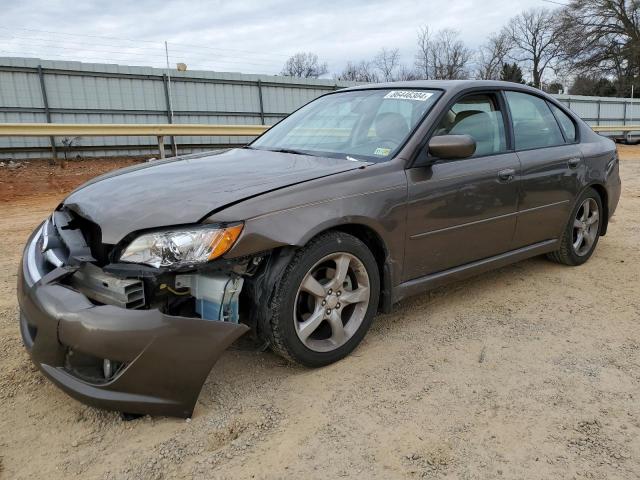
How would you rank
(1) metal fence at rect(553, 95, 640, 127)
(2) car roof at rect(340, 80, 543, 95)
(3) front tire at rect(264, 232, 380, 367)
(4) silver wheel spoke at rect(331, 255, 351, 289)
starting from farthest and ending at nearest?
(1) metal fence at rect(553, 95, 640, 127) → (2) car roof at rect(340, 80, 543, 95) → (4) silver wheel spoke at rect(331, 255, 351, 289) → (3) front tire at rect(264, 232, 380, 367)

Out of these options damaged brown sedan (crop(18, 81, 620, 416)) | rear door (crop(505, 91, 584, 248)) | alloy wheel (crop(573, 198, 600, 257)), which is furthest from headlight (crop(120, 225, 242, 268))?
alloy wheel (crop(573, 198, 600, 257))

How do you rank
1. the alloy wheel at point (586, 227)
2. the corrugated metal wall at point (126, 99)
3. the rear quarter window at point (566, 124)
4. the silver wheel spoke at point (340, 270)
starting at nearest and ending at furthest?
the silver wheel spoke at point (340, 270)
the rear quarter window at point (566, 124)
the alloy wheel at point (586, 227)
the corrugated metal wall at point (126, 99)

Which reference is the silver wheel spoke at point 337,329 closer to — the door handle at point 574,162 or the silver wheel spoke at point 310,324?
the silver wheel spoke at point 310,324

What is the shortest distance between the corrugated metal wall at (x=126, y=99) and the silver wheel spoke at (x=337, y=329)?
478 inches

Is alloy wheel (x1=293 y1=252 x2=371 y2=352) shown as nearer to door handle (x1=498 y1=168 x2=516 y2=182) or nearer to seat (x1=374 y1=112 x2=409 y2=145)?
seat (x1=374 y1=112 x2=409 y2=145)

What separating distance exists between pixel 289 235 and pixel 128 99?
44.3 ft

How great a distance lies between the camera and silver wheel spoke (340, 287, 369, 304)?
2.86 meters

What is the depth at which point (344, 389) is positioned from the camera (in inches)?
103

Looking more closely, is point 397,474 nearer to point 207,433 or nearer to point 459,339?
point 207,433

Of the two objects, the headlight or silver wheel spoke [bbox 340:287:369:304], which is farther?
silver wheel spoke [bbox 340:287:369:304]

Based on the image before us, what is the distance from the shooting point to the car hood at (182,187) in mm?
2402

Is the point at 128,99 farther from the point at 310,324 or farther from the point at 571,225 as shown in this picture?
the point at 310,324

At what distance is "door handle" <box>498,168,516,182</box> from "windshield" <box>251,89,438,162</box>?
2.32 feet

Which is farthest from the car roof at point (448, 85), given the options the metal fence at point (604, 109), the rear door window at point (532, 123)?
the metal fence at point (604, 109)
